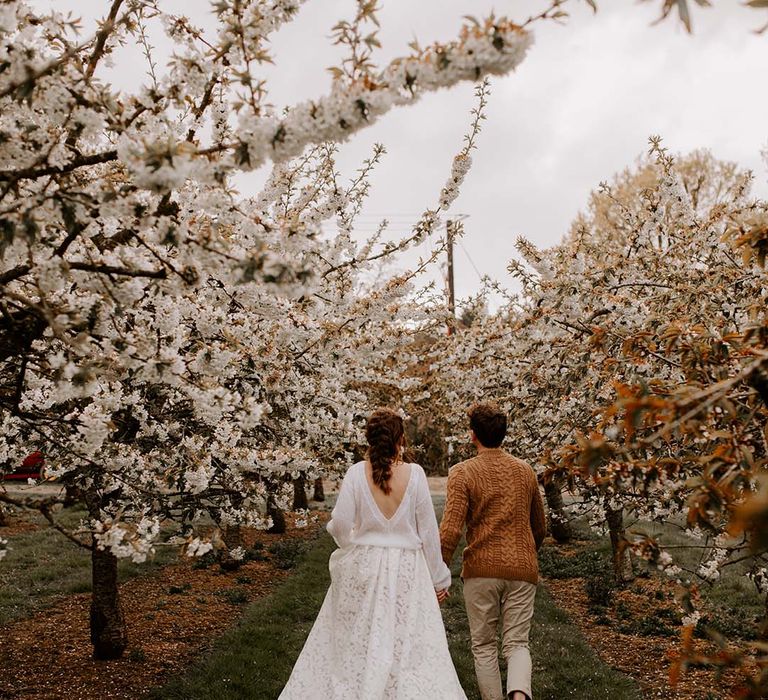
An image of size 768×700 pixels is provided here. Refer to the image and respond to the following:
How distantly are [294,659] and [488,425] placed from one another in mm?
3130

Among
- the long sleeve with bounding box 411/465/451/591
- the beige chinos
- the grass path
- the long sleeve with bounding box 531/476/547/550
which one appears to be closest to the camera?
the beige chinos

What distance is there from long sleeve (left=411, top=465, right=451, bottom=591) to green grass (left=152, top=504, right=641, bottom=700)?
4.57 ft

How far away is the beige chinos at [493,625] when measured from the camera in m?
4.35

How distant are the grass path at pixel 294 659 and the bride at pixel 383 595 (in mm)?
1335

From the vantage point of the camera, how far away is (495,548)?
438 centimetres

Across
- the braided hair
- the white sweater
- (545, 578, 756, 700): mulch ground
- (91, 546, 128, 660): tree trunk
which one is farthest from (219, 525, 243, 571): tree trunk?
the braided hair

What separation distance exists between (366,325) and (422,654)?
3181mm

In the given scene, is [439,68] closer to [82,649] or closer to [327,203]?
[327,203]

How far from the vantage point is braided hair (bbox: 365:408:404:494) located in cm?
442

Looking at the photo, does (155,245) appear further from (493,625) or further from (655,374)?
(655,374)

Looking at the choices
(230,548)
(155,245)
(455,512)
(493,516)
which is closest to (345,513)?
(455,512)

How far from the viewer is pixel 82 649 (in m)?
6.44

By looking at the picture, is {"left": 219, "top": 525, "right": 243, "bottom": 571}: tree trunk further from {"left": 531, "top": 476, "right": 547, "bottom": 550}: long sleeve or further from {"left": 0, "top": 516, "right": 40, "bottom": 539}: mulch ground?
{"left": 531, "top": 476, "right": 547, "bottom": 550}: long sleeve

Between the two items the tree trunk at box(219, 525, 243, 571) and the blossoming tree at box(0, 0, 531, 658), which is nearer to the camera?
the blossoming tree at box(0, 0, 531, 658)
